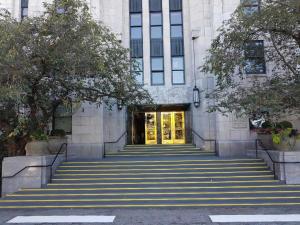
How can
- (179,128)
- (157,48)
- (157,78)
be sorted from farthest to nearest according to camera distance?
(179,128), (157,48), (157,78)

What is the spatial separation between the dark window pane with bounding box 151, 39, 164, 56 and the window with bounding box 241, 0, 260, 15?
8712mm

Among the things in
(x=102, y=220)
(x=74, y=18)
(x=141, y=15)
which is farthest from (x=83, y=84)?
(x=141, y=15)

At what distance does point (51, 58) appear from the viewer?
1121 centimetres

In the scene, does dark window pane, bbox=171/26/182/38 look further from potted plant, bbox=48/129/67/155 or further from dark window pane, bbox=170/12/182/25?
potted plant, bbox=48/129/67/155

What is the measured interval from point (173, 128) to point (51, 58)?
1231 cm

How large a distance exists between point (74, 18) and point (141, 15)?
10.5 metres

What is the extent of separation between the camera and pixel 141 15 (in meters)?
21.6

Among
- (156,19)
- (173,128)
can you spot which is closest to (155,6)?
(156,19)

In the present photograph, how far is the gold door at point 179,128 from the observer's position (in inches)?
868

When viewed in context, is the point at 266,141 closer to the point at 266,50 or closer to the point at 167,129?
the point at 266,50

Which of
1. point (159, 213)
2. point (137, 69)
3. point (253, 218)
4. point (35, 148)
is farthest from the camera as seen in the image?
point (137, 69)

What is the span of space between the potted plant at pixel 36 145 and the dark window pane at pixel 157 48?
991 centimetres

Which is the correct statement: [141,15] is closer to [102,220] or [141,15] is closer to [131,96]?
[131,96]

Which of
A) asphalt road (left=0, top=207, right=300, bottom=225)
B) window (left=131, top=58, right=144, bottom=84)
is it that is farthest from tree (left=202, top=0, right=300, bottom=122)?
asphalt road (left=0, top=207, right=300, bottom=225)
